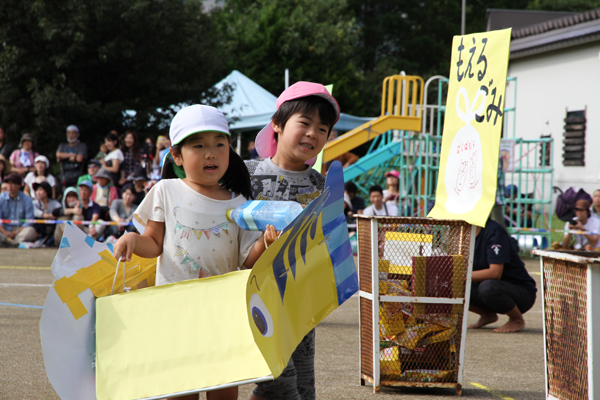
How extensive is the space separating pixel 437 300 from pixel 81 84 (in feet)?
43.7

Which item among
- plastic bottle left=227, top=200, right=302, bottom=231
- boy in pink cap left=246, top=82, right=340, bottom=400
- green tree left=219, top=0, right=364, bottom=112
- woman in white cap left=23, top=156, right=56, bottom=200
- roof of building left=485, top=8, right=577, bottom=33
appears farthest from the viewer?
green tree left=219, top=0, right=364, bottom=112

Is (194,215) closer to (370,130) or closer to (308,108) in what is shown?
(308,108)

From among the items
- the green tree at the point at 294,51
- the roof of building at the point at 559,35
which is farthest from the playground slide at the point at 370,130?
the green tree at the point at 294,51

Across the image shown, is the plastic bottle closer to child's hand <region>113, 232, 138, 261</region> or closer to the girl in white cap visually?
the girl in white cap

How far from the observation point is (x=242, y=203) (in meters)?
2.78

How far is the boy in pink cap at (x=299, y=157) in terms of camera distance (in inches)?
115

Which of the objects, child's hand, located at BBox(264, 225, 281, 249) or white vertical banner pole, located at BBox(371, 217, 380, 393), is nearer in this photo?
child's hand, located at BBox(264, 225, 281, 249)

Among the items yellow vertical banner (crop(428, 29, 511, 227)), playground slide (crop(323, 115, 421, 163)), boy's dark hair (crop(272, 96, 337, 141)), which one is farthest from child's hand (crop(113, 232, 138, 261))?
playground slide (crop(323, 115, 421, 163))

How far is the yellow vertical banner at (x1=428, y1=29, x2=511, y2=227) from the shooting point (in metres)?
3.96

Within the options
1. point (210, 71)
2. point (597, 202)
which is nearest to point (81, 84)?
point (210, 71)

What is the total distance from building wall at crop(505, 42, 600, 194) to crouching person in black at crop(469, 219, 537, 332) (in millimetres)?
11569

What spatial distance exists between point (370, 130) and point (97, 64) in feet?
21.5

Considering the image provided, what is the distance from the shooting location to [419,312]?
4113 mm

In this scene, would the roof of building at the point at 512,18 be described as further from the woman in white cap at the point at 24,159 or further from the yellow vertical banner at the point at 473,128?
the yellow vertical banner at the point at 473,128
